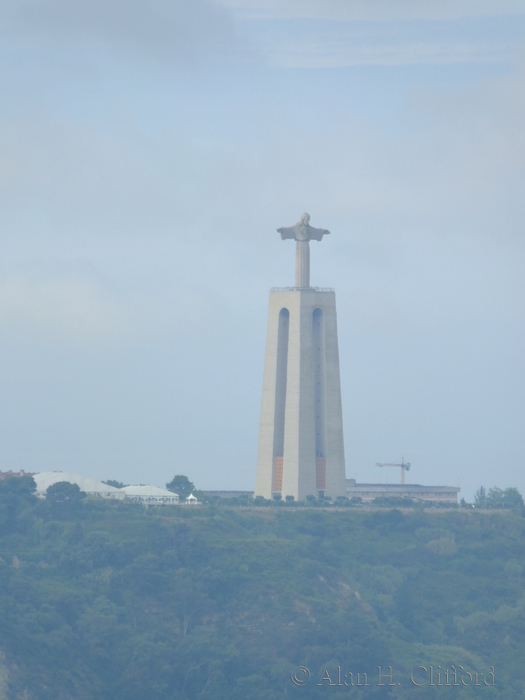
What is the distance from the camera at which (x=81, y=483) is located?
118 metres

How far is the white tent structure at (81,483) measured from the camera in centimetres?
11562

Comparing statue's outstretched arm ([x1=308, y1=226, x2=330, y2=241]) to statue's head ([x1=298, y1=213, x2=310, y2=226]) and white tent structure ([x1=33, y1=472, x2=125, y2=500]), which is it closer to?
statue's head ([x1=298, y1=213, x2=310, y2=226])

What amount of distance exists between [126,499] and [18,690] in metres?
32.9

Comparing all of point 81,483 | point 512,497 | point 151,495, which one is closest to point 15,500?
point 81,483

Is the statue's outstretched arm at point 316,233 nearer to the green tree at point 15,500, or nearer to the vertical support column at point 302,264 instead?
the vertical support column at point 302,264

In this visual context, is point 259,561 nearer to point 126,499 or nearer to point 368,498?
point 126,499

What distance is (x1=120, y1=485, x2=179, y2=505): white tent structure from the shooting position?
387ft

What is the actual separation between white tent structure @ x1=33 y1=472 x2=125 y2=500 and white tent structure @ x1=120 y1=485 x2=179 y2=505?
31.4 inches

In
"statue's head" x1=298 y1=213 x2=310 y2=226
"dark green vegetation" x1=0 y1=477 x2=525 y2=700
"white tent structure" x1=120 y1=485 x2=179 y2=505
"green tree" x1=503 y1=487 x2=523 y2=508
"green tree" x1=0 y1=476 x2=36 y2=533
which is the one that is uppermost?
"statue's head" x1=298 y1=213 x2=310 y2=226

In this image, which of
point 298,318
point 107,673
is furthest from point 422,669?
point 298,318

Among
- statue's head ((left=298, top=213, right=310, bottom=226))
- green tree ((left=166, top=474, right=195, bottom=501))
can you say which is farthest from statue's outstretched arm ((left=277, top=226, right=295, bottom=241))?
green tree ((left=166, top=474, right=195, bottom=501))

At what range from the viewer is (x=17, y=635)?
8931cm

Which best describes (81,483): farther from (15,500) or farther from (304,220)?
(304,220)

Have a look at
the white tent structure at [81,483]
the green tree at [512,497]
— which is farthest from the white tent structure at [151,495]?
the green tree at [512,497]
